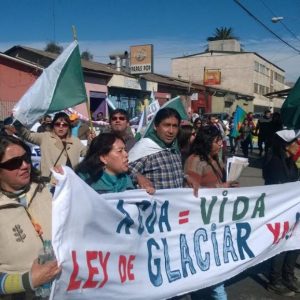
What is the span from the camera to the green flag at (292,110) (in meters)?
5.71

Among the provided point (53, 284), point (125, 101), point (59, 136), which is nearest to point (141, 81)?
point (125, 101)

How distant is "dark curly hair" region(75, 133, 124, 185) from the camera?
3.19m

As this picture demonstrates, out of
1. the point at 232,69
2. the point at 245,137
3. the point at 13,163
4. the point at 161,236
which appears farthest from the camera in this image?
the point at 232,69

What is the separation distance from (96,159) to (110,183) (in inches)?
7.7

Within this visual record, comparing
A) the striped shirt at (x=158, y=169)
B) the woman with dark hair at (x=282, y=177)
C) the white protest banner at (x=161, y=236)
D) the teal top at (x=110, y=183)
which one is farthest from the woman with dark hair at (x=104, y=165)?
the woman with dark hair at (x=282, y=177)

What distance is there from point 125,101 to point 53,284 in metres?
21.3

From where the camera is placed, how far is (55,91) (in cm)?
587

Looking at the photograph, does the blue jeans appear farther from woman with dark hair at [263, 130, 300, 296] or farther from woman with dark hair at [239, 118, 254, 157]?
woman with dark hair at [239, 118, 254, 157]

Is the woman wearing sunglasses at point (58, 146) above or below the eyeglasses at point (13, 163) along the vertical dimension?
below

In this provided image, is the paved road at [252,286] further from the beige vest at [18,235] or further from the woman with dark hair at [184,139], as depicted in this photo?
the beige vest at [18,235]

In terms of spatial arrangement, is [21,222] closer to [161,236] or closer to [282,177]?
[161,236]

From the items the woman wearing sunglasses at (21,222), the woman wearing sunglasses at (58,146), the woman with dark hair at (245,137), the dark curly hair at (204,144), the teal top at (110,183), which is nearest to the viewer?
the woman wearing sunglasses at (21,222)

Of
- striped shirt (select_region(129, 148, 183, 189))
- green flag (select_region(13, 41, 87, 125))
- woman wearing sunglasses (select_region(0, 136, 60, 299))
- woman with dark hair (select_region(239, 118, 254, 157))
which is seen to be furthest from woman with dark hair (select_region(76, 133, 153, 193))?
woman with dark hair (select_region(239, 118, 254, 157))

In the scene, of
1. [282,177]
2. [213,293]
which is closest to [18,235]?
[213,293]
